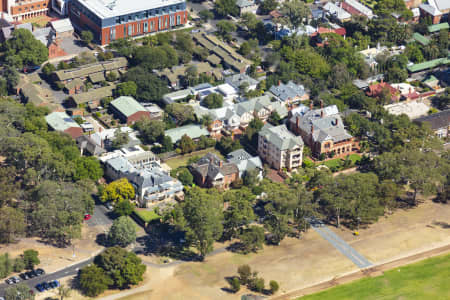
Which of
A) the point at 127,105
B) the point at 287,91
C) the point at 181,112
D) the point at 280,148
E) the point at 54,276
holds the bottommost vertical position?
the point at 54,276

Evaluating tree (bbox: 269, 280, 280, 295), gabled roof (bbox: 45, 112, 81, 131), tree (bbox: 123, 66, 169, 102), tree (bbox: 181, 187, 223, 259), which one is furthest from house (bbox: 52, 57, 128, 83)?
tree (bbox: 269, 280, 280, 295)

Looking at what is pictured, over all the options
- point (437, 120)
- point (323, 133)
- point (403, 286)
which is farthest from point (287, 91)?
point (403, 286)

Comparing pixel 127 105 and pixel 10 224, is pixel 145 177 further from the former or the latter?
pixel 127 105

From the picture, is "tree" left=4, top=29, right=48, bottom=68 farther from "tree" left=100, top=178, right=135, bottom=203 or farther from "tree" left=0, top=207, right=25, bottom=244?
"tree" left=0, top=207, right=25, bottom=244

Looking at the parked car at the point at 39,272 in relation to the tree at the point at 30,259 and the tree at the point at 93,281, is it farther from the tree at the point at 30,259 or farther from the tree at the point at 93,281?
the tree at the point at 93,281

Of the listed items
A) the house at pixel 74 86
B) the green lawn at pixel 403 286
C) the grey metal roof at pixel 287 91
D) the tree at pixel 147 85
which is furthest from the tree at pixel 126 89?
the green lawn at pixel 403 286

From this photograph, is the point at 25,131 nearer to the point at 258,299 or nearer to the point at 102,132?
the point at 102,132
